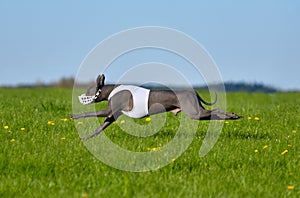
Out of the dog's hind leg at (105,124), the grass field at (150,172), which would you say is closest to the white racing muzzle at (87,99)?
the dog's hind leg at (105,124)

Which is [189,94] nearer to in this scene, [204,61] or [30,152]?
[204,61]

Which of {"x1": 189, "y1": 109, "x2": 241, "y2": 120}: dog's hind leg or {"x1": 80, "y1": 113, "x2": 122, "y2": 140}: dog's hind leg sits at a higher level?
{"x1": 189, "y1": 109, "x2": 241, "y2": 120}: dog's hind leg

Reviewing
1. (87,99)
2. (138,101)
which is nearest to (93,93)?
(87,99)

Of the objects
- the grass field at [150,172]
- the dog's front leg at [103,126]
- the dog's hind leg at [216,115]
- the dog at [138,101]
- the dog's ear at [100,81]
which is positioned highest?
the dog's ear at [100,81]

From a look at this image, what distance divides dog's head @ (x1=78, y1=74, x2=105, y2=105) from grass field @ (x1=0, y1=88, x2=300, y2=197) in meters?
0.63

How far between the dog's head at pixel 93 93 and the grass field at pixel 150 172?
0.63 metres

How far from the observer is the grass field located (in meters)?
6.88

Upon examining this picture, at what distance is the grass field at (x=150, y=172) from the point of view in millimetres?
6879

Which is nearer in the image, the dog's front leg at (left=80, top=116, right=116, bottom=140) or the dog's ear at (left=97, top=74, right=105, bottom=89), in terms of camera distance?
the dog's ear at (left=97, top=74, right=105, bottom=89)

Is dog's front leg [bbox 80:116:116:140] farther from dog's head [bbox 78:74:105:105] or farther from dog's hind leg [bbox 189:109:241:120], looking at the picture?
dog's hind leg [bbox 189:109:241:120]

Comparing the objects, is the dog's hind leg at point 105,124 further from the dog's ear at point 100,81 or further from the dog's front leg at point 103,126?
the dog's ear at point 100,81

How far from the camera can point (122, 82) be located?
8.95 meters

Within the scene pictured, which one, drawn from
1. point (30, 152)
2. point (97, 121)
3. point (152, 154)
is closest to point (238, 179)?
point (152, 154)

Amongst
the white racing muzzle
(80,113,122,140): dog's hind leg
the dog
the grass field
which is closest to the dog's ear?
the dog
